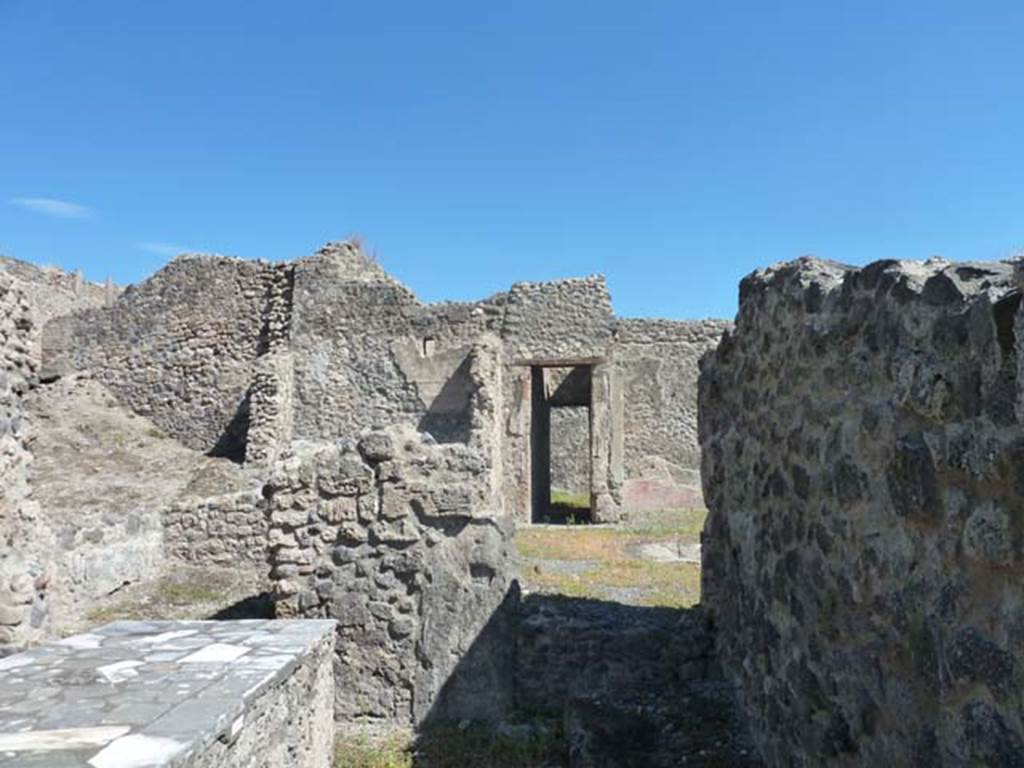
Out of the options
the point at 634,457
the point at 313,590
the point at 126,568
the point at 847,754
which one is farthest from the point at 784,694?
the point at 634,457

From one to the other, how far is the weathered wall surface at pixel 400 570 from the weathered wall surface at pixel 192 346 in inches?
395

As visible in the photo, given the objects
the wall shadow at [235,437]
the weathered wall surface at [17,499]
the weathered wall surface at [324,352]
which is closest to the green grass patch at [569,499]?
the weathered wall surface at [324,352]

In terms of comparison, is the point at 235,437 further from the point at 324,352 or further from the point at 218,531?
the point at 218,531

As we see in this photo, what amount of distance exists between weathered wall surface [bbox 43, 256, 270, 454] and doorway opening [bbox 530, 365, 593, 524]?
19.1 ft

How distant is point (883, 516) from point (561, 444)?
19.5 meters

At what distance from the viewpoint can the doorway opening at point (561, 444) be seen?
16.5 m

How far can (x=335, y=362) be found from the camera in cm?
1493

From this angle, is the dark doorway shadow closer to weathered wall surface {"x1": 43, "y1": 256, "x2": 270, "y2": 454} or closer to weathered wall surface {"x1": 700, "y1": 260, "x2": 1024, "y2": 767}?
weathered wall surface {"x1": 700, "y1": 260, "x2": 1024, "y2": 767}

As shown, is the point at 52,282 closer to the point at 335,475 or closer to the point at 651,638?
the point at 335,475

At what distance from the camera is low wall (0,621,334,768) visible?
2.70 m

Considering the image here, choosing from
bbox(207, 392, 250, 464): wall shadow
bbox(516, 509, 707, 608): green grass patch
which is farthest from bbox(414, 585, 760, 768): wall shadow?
bbox(207, 392, 250, 464): wall shadow

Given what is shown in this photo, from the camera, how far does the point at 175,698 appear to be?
3.19m

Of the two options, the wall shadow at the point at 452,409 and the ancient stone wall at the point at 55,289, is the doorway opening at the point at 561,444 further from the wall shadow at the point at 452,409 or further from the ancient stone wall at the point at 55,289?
the ancient stone wall at the point at 55,289

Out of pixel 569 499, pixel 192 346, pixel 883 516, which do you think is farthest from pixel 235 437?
pixel 883 516
